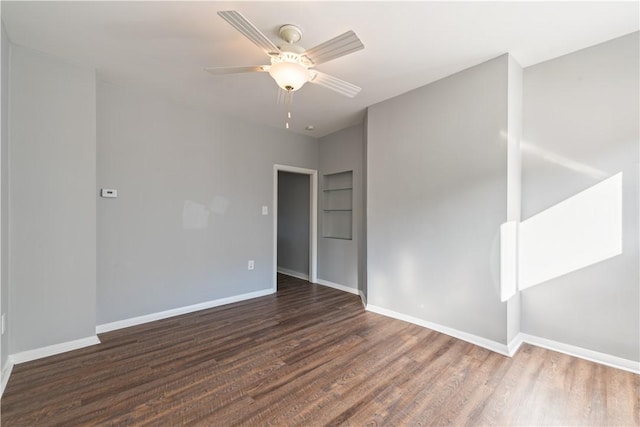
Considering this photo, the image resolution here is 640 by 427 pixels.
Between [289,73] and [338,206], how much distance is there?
305 centimetres

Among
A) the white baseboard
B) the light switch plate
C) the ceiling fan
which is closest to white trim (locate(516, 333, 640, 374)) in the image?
the ceiling fan

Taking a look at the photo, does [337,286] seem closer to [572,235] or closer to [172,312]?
[172,312]

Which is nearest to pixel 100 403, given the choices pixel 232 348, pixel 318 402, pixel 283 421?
pixel 232 348

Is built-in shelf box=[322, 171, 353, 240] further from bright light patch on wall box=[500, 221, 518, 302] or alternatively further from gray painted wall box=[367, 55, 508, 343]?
bright light patch on wall box=[500, 221, 518, 302]

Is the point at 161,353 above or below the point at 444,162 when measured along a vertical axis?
below

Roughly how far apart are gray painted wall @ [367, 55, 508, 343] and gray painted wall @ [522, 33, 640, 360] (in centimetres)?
44

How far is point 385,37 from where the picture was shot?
6.89ft

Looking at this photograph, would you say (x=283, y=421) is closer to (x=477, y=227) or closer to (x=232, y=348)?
(x=232, y=348)

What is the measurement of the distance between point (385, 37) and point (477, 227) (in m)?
1.83

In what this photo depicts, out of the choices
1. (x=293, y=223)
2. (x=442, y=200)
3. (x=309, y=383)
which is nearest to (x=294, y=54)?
(x=442, y=200)

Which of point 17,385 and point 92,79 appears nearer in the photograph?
point 17,385

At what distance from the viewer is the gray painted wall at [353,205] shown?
13.7 ft

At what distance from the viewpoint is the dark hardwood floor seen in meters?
1.65

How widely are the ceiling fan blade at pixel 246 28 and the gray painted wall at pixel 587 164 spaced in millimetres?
2455
